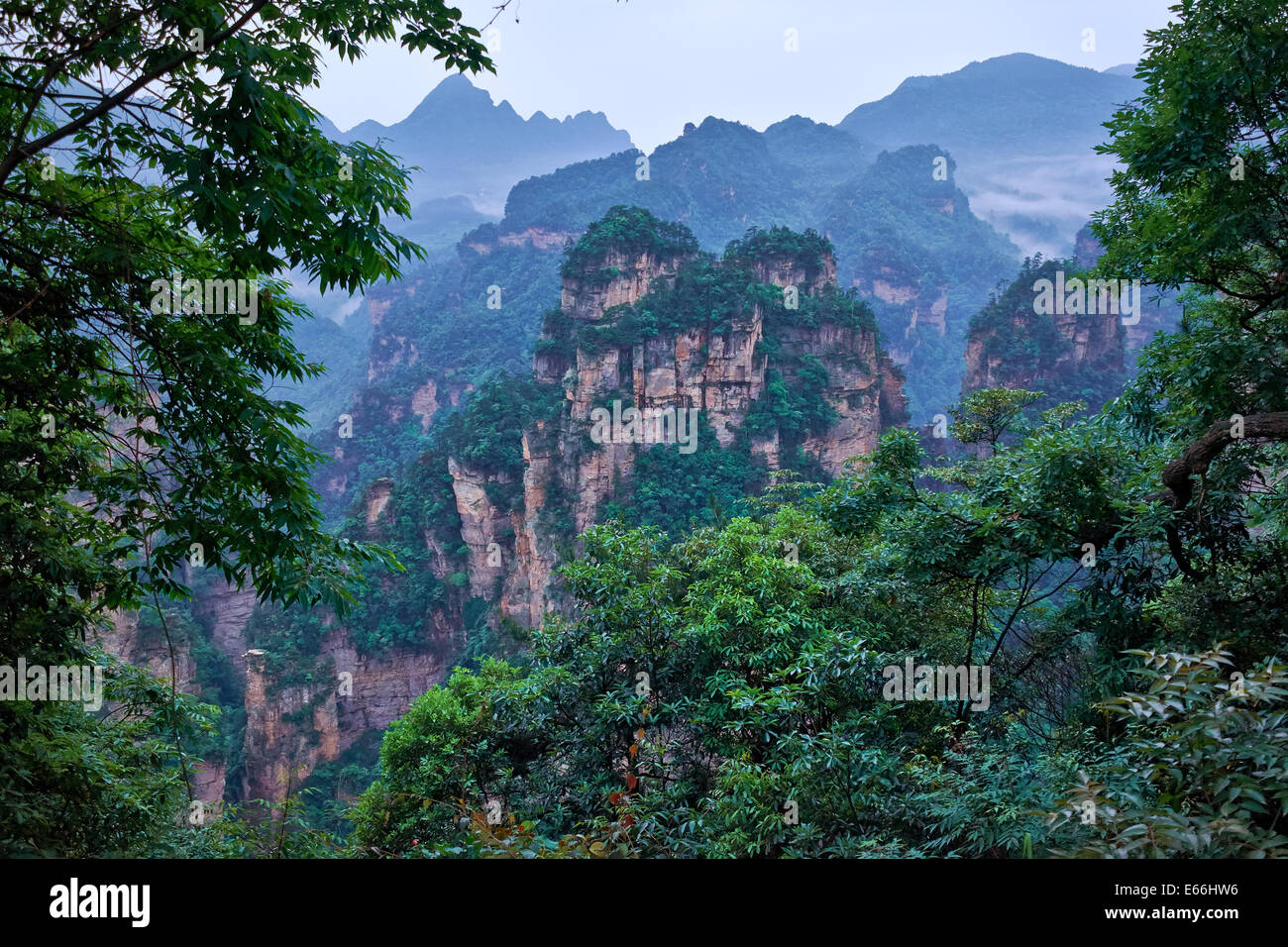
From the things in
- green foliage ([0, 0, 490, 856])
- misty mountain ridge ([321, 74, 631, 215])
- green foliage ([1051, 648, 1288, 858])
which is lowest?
green foliage ([1051, 648, 1288, 858])

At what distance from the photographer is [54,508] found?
4414 mm

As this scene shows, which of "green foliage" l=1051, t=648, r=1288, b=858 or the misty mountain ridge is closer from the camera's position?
"green foliage" l=1051, t=648, r=1288, b=858

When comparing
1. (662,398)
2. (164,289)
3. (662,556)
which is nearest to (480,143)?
(662,398)

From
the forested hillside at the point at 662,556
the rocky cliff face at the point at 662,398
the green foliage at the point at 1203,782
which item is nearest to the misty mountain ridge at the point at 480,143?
the rocky cliff face at the point at 662,398


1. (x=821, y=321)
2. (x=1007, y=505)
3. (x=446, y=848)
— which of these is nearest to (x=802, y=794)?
(x=446, y=848)

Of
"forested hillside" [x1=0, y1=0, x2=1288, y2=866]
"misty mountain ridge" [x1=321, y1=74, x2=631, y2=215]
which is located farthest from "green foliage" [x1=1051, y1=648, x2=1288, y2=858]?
"misty mountain ridge" [x1=321, y1=74, x2=631, y2=215]

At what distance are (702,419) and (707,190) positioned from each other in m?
56.1

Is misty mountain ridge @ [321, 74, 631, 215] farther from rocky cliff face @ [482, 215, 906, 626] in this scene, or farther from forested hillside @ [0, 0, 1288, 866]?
forested hillside @ [0, 0, 1288, 866]

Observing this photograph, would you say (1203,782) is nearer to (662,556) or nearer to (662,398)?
(662,556)

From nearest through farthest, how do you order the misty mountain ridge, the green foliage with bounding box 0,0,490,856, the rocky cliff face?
1. the green foliage with bounding box 0,0,490,856
2. the rocky cliff face
3. the misty mountain ridge

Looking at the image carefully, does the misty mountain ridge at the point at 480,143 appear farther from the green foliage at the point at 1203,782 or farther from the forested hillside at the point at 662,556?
the green foliage at the point at 1203,782

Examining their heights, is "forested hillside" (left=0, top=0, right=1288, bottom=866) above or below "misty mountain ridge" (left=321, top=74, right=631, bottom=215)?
below

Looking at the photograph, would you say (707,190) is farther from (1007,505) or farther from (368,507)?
(1007,505)

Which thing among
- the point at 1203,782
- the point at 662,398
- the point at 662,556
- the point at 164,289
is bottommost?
the point at 662,556
